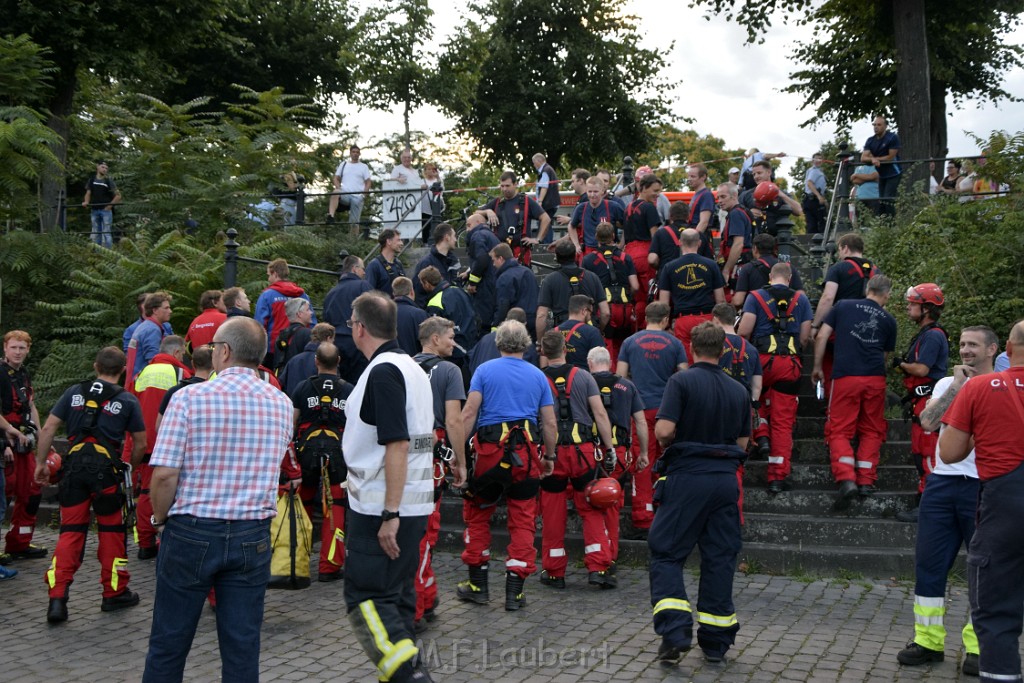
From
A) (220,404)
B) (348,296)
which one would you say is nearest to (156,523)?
(220,404)

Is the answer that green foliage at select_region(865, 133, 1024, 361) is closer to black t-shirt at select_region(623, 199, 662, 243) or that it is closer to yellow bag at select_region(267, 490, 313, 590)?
A: black t-shirt at select_region(623, 199, 662, 243)

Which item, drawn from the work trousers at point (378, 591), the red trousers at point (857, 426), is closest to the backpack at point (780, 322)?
the red trousers at point (857, 426)

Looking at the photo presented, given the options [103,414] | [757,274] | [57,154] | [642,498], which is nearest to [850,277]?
[757,274]

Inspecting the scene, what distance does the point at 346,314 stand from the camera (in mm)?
10656

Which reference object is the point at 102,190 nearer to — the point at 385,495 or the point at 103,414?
the point at 103,414

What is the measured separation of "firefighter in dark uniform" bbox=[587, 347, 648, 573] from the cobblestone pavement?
2.03 feet

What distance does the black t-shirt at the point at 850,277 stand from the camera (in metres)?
10.0

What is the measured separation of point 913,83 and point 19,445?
52.0 feet

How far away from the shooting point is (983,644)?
5512 mm

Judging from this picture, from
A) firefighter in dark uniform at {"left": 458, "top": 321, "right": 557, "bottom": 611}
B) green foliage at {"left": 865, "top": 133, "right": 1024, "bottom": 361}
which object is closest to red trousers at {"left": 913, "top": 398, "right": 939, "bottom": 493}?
firefighter in dark uniform at {"left": 458, "top": 321, "right": 557, "bottom": 611}

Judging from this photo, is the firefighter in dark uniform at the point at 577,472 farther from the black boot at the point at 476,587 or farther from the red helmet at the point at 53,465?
the red helmet at the point at 53,465

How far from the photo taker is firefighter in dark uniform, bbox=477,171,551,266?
44.1 feet

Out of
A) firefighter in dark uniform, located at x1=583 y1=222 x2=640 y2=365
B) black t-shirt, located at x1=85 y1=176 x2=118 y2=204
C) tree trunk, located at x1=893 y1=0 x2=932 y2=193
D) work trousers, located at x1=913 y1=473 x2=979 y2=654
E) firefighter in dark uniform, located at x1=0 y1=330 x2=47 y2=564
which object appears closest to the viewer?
work trousers, located at x1=913 y1=473 x2=979 y2=654

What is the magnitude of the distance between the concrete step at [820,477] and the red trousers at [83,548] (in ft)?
17.9
